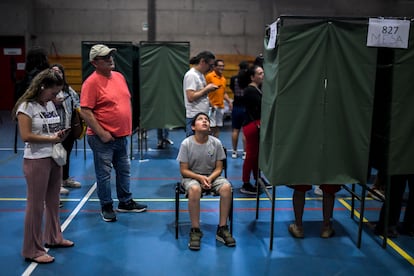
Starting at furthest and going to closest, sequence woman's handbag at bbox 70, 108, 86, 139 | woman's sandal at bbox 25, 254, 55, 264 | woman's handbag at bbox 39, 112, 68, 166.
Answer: woman's handbag at bbox 70, 108, 86, 139, woman's sandal at bbox 25, 254, 55, 264, woman's handbag at bbox 39, 112, 68, 166

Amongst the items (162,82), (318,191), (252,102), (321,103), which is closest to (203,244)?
(321,103)

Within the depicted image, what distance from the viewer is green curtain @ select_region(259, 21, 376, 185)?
3133mm

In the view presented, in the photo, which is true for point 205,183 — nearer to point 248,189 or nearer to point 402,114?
point 248,189

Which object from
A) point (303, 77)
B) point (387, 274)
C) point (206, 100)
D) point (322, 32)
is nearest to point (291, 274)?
point (387, 274)

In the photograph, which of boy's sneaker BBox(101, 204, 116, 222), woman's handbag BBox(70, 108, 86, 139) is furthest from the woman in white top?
boy's sneaker BBox(101, 204, 116, 222)

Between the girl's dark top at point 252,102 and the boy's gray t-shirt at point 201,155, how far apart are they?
1131 millimetres

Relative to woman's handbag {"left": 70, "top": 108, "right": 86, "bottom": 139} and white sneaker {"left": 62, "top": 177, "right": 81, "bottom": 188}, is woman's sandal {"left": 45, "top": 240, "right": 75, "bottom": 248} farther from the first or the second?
white sneaker {"left": 62, "top": 177, "right": 81, "bottom": 188}

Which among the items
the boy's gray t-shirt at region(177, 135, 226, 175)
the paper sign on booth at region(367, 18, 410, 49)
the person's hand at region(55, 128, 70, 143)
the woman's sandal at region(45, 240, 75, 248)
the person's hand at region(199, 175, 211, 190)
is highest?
the paper sign on booth at region(367, 18, 410, 49)

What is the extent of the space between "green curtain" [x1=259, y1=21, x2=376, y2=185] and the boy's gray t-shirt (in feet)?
1.89

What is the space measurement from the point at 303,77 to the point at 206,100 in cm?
175

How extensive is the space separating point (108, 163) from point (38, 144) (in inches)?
41.3

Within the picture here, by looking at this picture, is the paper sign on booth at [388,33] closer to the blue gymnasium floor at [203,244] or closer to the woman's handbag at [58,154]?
the blue gymnasium floor at [203,244]

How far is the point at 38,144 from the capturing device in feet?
9.57

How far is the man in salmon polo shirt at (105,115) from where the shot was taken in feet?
12.1
